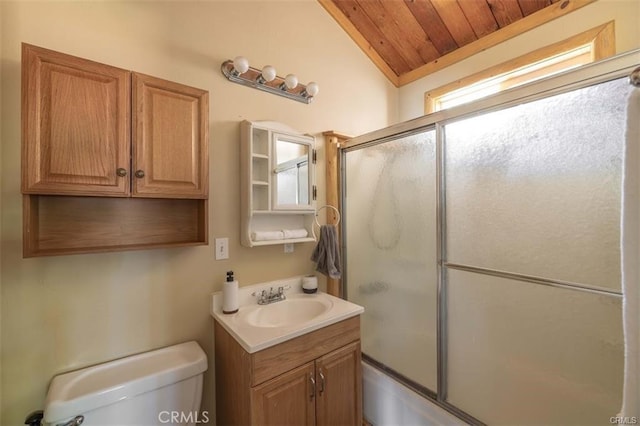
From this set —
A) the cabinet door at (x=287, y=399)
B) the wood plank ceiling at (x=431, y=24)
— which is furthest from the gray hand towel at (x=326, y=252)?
the wood plank ceiling at (x=431, y=24)

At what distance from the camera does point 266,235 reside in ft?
4.88

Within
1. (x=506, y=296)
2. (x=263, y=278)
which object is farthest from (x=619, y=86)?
(x=263, y=278)

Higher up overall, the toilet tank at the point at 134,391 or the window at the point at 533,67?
the window at the point at 533,67

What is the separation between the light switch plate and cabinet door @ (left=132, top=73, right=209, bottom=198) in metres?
0.31

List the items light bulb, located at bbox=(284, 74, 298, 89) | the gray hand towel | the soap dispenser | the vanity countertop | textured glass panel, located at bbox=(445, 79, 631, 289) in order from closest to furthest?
textured glass panel, located at bbox=(445, 79, 631, 289), the vanity countertop, the soap dispenser, light bulb, located at bbox=(284, 74, 298, 89), the gray hand towel

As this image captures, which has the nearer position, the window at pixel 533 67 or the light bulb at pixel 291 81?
the window at pixel 533 67

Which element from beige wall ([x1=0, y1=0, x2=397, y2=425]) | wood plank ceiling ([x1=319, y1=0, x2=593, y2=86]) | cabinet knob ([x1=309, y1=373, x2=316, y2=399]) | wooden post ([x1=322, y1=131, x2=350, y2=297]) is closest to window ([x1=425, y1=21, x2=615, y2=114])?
wood plank ceiling ([x1=319, y1=0, x2=593, y2=86])

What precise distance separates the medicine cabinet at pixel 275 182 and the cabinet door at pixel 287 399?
0.66 m

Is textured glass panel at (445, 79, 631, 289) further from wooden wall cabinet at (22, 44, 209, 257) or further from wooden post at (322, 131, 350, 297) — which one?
wooden wall cabinet at (22, 44, 209, 257)

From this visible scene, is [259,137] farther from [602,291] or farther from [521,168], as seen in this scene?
[602,291]

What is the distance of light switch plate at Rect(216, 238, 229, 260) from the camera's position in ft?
4.61

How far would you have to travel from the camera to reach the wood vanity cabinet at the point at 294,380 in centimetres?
106

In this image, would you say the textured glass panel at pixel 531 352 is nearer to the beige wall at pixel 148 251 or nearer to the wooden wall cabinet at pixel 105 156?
the beige wall at pixel 148 251

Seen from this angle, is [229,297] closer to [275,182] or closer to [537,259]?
[275,182]
